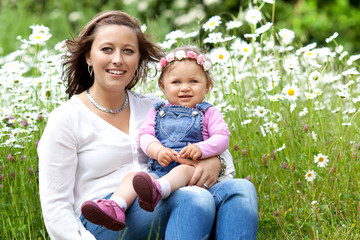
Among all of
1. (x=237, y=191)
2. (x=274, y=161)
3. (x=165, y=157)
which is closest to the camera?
(x=237, y=191)

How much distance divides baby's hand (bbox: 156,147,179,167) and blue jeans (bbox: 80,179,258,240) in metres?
0.19

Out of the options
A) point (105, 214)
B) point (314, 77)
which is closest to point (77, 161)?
point (105, 214)

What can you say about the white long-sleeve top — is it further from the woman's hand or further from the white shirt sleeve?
the woman's hand

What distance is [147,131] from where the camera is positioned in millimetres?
2527

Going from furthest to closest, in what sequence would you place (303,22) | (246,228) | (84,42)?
(303,22) < (84,42) < (246,228)

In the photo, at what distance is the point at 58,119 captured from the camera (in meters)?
2.31

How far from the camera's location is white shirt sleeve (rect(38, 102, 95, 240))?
87.7 inches

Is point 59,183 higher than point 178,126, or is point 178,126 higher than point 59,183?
point 178,126

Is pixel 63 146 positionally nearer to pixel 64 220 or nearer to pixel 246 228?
pixel 64 220

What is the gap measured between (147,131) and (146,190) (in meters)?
0.54

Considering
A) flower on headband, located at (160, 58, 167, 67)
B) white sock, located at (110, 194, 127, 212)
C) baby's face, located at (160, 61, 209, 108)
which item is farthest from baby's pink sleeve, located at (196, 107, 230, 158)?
white sock, located at (110, 194, 127, 212)

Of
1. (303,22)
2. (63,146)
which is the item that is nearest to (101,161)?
(63,146)

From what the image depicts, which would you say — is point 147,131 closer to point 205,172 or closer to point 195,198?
point 205,172

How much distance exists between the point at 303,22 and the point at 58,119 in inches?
235
